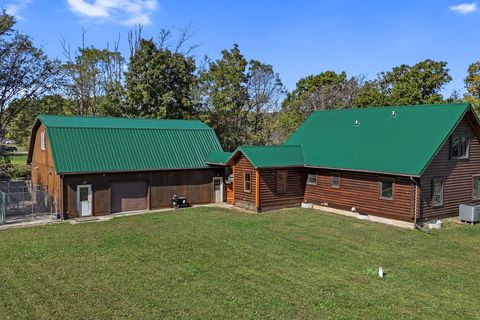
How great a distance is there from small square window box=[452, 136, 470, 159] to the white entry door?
1995 centimetres

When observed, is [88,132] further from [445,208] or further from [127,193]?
[445,208]

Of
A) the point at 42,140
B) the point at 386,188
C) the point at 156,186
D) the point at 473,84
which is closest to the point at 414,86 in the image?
the point at 473,84

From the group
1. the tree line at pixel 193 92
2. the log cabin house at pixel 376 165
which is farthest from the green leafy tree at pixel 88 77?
the log cabin house at pixel 376 165

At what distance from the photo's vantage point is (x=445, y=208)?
2084 centimetres

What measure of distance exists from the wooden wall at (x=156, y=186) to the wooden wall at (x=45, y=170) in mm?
800

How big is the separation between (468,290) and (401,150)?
10.5 metres

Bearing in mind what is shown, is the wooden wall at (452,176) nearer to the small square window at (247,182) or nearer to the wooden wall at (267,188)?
the wooden wall at (267,188)

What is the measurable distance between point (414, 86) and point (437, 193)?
24.6 m

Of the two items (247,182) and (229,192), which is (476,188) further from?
(229,192)

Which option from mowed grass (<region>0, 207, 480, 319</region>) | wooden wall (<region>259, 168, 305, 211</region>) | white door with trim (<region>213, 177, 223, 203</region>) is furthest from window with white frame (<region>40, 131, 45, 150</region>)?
wooden wall (<region>259, 168, 305, 211</region>)

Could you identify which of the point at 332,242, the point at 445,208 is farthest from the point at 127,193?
the point at 445,208

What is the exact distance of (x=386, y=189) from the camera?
20.9 metres

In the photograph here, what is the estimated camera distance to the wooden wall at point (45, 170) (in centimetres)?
2216

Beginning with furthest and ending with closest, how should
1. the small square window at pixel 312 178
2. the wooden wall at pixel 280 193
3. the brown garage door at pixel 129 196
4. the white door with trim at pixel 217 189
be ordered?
the white door with trim at pixel 217 189, the small square window at pixel 312 178, the wooden wall at pixel 280 193, the brown garage door at pixel 129 196
